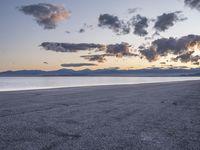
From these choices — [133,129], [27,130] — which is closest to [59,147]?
[27,130]

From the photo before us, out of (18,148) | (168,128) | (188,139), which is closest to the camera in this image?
(18,148)

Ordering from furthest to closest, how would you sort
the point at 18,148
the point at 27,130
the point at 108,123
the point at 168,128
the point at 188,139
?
the point at 108,123
the point at 168,128
the point at 27,130
the point at 188,139
the point at 18,148

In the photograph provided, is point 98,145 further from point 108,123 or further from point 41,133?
point 108,123

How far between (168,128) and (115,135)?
7.05 feet

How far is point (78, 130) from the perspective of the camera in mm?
7938

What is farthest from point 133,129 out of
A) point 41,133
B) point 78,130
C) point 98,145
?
point 41,133

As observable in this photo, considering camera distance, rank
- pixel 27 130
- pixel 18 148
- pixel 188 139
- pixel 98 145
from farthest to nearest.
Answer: pixel 27 130, pixel 188 139, pixel 98 145, pixel 18 148

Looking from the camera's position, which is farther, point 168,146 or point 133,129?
point 133,129

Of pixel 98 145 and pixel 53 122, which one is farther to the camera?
pixel 53 122

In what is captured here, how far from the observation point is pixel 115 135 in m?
7.34

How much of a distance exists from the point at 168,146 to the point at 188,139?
1.03 metres

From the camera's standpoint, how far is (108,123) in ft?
30.4

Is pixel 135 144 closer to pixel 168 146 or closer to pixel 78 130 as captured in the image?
pixel 168 146

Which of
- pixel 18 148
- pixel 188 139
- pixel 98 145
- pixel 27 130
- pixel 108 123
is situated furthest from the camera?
pixel 108 123
